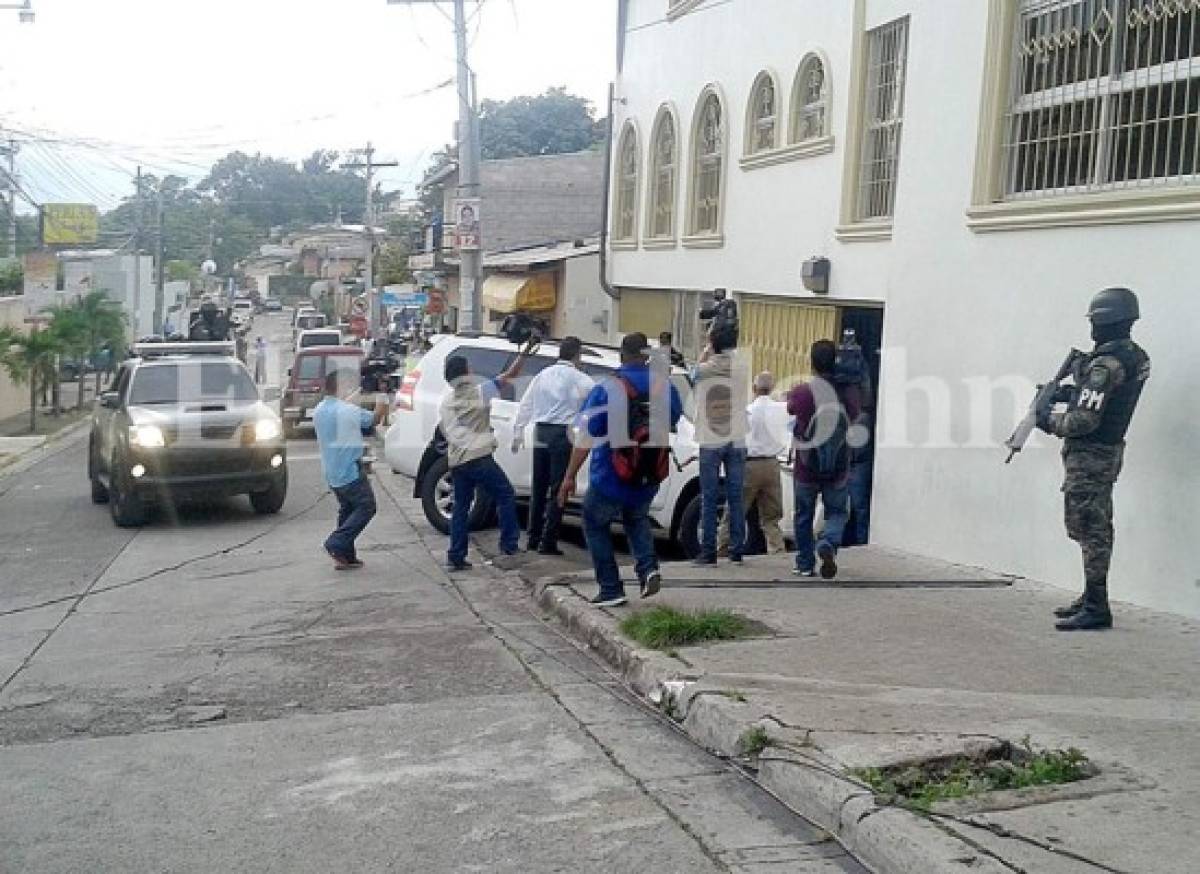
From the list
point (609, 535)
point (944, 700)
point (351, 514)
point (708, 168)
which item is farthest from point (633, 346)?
point (708, 168)

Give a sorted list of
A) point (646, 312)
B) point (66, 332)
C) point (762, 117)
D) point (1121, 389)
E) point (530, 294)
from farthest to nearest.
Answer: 1. point (66, 332)
2. point (530, 294)
3. point (646, 312)
4. point (762, 117)
5. point (1121, 389)

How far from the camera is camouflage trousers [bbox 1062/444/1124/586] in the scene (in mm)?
7375

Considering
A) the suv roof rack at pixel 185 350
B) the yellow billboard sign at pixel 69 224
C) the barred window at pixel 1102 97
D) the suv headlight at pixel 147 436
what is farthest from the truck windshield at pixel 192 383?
the yellow billboard sign at pixel 69 224

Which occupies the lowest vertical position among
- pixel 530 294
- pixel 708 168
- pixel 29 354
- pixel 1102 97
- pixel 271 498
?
pixel 271 498

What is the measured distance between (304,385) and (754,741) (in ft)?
73.8

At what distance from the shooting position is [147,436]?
14.1 meters

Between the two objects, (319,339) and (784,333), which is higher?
(784,333)

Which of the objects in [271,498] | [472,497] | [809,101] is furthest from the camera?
[271,498]

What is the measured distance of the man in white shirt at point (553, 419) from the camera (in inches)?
433

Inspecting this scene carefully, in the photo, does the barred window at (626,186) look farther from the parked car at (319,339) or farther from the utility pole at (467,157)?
the parked car at (319,339)

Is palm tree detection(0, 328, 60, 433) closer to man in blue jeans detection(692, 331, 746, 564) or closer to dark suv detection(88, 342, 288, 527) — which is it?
dark suv detection(88, 342, 288, 527)

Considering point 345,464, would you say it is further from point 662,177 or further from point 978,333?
point 662,177

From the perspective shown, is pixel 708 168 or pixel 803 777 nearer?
pixel 803 777

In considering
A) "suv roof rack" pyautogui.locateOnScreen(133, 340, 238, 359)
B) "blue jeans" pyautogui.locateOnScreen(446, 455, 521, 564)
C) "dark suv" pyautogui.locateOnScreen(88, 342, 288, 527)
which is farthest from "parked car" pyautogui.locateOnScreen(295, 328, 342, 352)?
"blue jeans" pyautogui.locateOnScreen(446, 455, 521, 564)
